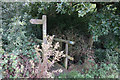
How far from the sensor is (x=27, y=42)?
2.99 m

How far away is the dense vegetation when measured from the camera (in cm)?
240

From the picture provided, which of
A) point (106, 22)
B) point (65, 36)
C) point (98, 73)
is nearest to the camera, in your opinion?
point (106, 22)

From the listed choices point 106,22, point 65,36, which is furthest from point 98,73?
point 65,36

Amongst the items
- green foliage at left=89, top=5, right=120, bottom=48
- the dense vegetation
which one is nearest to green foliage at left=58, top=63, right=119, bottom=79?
the dense vegetation

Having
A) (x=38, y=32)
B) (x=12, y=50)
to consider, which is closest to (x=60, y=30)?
(x=38, y=32)

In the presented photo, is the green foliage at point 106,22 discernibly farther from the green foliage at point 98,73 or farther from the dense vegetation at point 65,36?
the green foliage at point 98,73

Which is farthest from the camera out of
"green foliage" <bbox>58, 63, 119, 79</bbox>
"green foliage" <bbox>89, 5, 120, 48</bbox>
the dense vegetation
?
"green foliage" <bbox>58, 63, 119, 79</bbox>

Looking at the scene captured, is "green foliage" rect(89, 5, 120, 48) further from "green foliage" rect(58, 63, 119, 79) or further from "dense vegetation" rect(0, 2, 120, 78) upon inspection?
"green foliage" rect(58, 63, 119, 79)

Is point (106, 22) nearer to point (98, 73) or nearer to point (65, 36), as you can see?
point (98, 73)

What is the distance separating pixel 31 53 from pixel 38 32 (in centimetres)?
142

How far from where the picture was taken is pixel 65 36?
4.03m

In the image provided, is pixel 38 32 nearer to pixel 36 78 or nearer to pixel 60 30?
pixel 60 30

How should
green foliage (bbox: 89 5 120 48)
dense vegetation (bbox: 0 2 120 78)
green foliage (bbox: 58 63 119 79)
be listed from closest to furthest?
1. dense vegetation (bbox: 0 2 120 78)
2. green foliage (bbox: 89 5 120 48)
3. green foliage (bbox: 58 63 119 79)

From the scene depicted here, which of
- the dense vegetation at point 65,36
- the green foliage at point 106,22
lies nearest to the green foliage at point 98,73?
the dense vegetation at point 65,36
